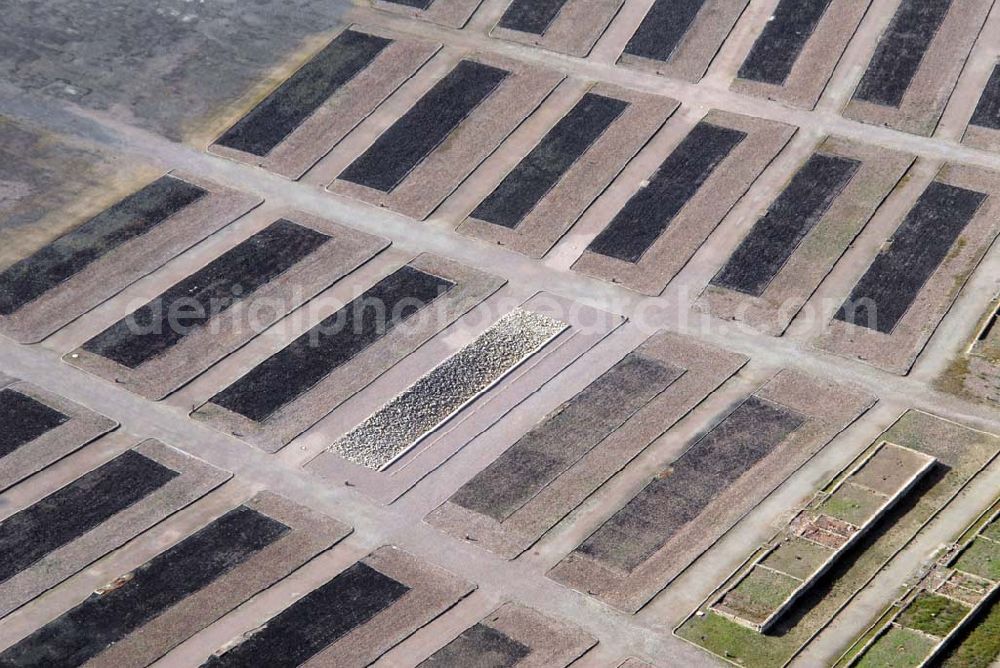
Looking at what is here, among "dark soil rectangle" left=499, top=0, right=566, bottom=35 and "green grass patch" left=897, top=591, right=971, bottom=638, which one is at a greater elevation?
"dark soil rectangle" left=499, top=0, right=566, bottom=35

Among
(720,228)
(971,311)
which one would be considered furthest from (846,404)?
(720,228)

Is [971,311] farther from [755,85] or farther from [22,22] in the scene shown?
[22,22]

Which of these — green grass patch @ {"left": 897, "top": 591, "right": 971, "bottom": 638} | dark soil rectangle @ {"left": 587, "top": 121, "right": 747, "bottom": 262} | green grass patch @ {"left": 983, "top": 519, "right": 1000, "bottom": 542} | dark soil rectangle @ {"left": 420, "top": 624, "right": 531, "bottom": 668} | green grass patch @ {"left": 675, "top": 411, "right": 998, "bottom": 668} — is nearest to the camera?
green grass patch @ {"left": 897, "top": 591, "right": 971, "bottom": 638}

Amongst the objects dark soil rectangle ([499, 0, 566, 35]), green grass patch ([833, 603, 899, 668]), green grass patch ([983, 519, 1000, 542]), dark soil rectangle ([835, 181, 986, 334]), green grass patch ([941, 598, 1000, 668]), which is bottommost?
green grass patch ([833, 603, 899, 668])

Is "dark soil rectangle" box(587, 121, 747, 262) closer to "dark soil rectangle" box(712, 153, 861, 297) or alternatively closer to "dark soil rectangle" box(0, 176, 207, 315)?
"dark soil rectangle" box(712, 153, 861, 297)

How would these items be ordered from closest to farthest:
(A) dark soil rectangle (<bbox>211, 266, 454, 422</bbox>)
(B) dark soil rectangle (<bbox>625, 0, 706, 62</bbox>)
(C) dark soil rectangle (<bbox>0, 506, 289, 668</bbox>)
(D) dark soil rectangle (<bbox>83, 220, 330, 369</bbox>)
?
1. (C) dark soil rectangle (<bbox>0, 506, 289, 668</bbox>)
2. (A) dark soil rectangle (<bbox>211, 266, 454, 422</bbox>)
3. (D) dark soil rectangle (<bbox>83, 220, 330, 369</bbox>)
4. (B) dark soil rectangle (<bbox>625, 0, 706, 62</bbox>)

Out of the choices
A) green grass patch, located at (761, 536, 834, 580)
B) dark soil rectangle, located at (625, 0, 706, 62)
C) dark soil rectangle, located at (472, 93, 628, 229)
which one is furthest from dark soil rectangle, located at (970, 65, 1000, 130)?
green grass patch, located at (761, 536, 834, 580)

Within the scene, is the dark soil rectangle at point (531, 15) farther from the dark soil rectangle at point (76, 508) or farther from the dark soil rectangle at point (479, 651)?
the dark soil rectangle at point (479, 651)
